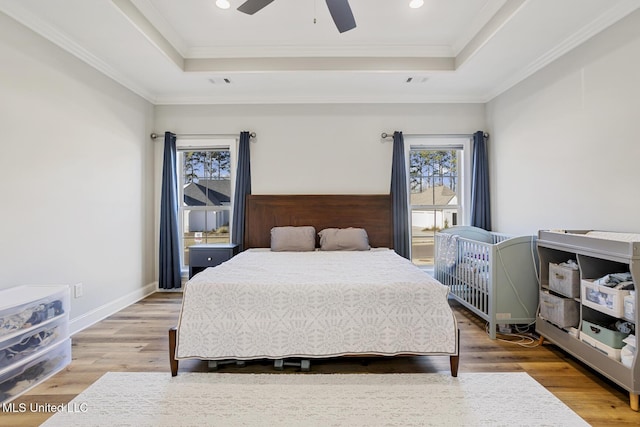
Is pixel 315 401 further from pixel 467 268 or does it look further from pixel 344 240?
pixel 467 268

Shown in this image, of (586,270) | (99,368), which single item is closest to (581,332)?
(586,270)

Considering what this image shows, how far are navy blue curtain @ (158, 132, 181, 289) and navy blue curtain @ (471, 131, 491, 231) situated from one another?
3.95m

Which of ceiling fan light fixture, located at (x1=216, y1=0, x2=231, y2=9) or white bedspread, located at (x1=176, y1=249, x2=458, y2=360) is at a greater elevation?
ceiling fan light fixture, located at (x1=216, y1=0, x2=231, y2=9)

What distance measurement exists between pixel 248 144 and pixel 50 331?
2.74 meters

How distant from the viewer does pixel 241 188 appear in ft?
13.2

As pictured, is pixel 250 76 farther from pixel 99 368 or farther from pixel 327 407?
pixel 327 407

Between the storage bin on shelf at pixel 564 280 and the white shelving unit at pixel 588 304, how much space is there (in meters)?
0.02

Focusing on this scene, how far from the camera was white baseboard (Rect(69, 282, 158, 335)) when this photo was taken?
9.29 ft

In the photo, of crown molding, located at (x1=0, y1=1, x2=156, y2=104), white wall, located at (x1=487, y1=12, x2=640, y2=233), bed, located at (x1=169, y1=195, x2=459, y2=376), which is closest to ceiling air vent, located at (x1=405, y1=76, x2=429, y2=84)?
white wall, located at (x1=487, y1=12, x2=640, y2=233)

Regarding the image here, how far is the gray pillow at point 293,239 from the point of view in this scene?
361 centimetres

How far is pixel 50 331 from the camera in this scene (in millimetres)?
2146

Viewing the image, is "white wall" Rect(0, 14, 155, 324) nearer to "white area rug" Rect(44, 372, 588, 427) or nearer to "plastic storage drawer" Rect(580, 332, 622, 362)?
"white area rug" Rect(44, 372, 588, 427)

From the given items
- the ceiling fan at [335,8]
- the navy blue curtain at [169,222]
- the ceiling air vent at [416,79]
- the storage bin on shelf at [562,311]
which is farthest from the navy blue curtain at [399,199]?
the navy blue curtain at [169,222]

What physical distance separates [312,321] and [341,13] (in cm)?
210
